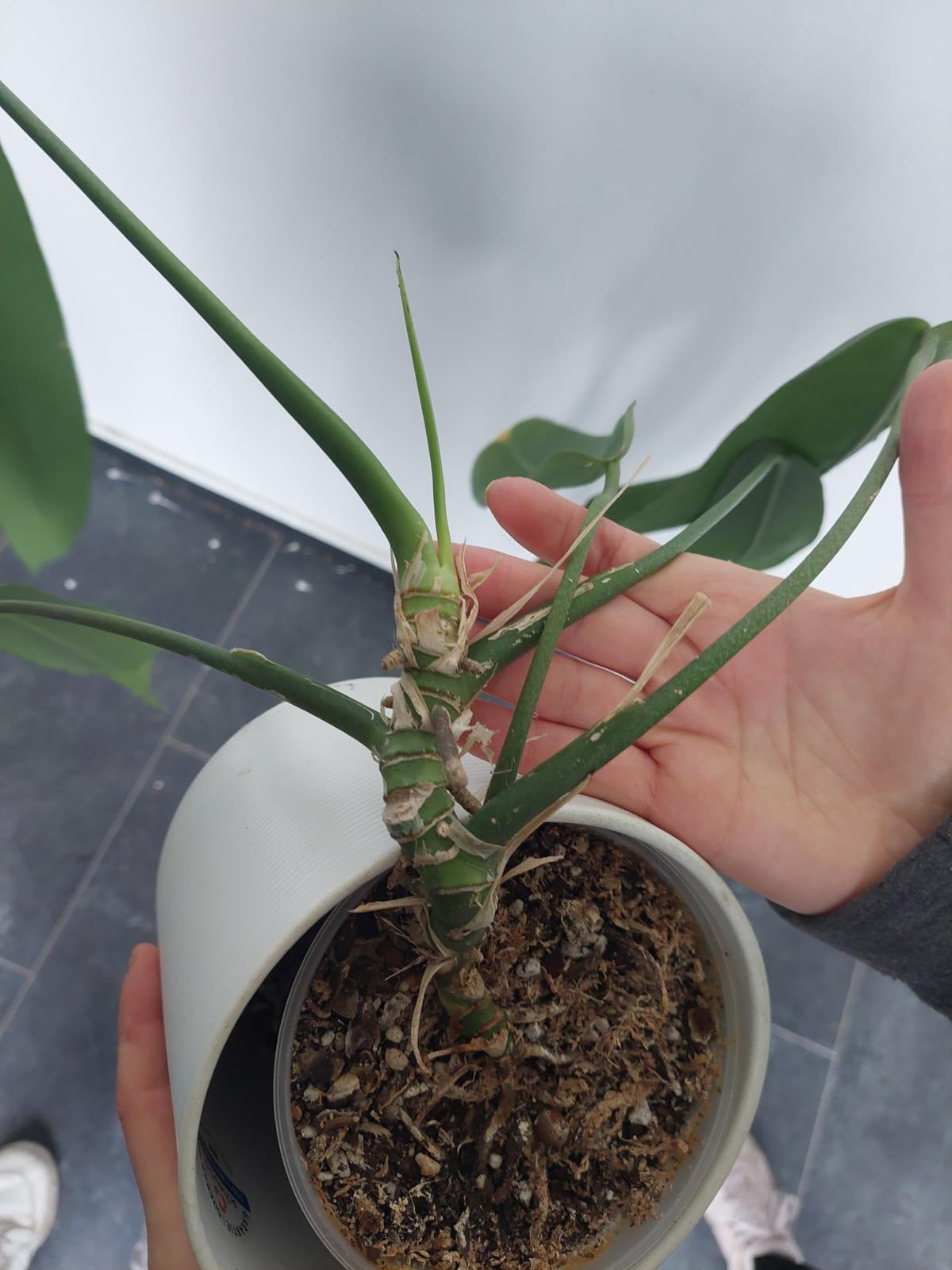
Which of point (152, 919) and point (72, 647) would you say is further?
point (152, 919)

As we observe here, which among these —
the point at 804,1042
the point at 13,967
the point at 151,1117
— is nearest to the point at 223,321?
the point at 151,1117

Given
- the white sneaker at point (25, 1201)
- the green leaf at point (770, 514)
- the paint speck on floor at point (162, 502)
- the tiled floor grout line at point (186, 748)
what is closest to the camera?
the green leaf at point (770, 514)

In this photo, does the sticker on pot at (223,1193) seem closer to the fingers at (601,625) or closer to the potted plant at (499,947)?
the potted plant at (499,947)

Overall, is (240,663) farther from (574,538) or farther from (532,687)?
(574,538)

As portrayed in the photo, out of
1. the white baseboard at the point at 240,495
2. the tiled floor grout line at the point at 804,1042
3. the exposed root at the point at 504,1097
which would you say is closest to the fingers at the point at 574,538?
the exposed root at the point at 504,1097

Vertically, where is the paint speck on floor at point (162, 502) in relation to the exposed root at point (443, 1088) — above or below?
below

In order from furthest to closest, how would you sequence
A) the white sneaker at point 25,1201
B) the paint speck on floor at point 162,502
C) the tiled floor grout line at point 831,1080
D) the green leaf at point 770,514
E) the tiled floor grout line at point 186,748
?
the paint speck on floor at point 162,502
the tiled floor grout line at point 186,748
the tiled floor grout line at point 831,1080
the white sneaker at point 25,1201
the green leaf at point 770,514

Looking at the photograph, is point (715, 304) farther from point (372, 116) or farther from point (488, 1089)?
point (488, 1089)

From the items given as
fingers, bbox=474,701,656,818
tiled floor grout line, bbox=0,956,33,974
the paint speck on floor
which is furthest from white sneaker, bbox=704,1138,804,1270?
the paint speck on floor
